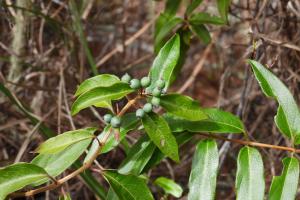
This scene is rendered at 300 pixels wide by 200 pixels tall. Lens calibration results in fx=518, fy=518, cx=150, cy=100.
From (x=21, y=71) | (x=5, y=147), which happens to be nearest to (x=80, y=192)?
(x=5, y=147)

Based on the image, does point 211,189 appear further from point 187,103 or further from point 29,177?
point 29,177

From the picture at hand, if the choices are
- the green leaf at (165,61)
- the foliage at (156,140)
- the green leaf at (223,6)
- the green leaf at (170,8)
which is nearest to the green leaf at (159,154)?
the foliage at (156,140)

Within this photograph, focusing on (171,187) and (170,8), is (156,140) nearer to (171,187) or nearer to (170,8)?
(171,187)

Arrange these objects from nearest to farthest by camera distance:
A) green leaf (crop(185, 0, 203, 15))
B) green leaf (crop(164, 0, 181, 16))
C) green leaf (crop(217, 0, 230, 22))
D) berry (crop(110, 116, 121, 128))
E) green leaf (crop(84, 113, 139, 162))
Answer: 1. berry (crop(110, 116, 121, 128))
2. green leaf (crop(84, 113, 139, 162))
3. green leaf (crop(217, 0, 230, 22))
4. green leaf (crop(185, 0, 203, 15))
5. green leaf (crop(164, 0, 181, 16))

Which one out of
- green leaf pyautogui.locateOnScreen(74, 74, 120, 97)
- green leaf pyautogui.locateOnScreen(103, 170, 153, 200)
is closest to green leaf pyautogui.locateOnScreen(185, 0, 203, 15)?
green leaf pyautogui.locateOnScreen(74, 74, 120, 97)

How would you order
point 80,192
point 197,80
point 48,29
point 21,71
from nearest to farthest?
point 80,192, point 21,71, point 48,29, point 197,80

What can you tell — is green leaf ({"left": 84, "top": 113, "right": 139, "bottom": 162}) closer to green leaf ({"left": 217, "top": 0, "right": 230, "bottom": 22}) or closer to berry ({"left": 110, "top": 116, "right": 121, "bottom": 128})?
berry ({"left": 110, "top": 116, "right": 121, "bottom": 128})

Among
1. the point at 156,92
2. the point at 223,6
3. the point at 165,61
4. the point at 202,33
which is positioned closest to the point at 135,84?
the point at 156,92
